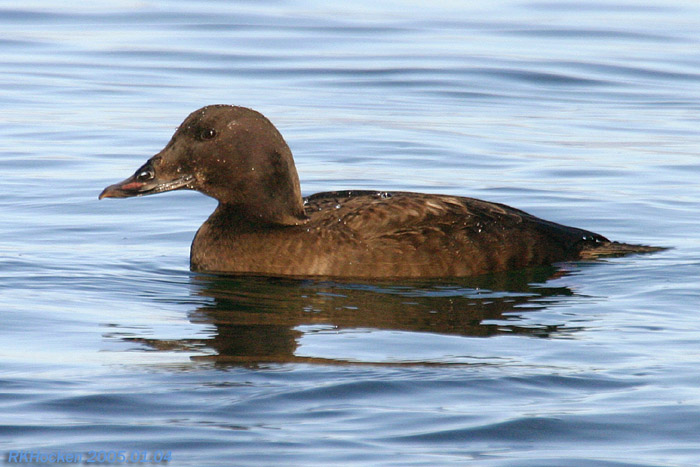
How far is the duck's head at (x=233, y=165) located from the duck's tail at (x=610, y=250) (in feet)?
6.37

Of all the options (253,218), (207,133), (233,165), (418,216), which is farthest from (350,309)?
(207,133)

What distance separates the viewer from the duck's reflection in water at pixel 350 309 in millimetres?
6520

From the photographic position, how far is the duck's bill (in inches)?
320

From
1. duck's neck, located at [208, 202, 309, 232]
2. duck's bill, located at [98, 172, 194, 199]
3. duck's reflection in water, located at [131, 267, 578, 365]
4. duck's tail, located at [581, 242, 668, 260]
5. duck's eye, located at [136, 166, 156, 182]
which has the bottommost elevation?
duck's reflection in water, located at [131, 267, 578, 365]

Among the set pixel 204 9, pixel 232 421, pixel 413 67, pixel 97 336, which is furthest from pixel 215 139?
pixel 204 9

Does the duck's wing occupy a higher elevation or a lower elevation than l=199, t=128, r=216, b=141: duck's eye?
lower

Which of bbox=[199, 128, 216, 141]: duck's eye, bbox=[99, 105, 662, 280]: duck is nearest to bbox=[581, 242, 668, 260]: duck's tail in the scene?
bbox=[99, 105, 662, 280]: duck

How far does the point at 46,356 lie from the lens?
6.16 meters

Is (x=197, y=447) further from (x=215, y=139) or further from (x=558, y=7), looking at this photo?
(x=558, y=7)

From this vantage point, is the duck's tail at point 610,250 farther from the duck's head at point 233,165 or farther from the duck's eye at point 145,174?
the duck's eye at point 145,174

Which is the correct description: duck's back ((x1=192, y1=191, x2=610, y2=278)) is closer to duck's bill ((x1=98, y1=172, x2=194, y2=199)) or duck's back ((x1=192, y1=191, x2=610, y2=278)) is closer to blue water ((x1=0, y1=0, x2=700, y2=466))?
blue water ((x1=0, y1=0, x2=700, y2=466))

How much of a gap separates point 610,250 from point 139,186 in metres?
3.12

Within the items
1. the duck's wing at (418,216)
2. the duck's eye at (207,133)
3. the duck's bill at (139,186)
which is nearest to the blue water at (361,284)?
the duck's wing at (418,216)

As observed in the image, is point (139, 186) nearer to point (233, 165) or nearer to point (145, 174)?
point (145, 174)
